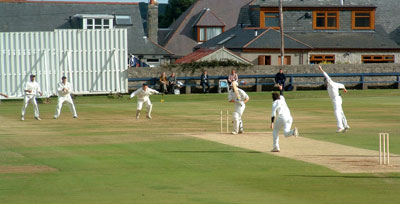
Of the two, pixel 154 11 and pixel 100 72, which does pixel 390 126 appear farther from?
pixel 154 11

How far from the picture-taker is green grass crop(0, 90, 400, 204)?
12.0 metres

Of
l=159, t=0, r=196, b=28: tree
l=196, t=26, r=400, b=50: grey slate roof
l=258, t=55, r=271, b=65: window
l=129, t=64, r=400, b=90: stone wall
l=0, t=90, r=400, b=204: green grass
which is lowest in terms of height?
l=0, t=90, r=400, b=204: green grass

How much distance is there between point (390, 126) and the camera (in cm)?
2362

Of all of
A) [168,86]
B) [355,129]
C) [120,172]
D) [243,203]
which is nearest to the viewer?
[243,203]

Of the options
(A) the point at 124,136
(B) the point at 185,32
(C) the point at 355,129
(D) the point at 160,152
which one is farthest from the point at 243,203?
(B) the point at 185,32

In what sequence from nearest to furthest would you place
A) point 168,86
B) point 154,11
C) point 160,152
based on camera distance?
point 160,152
point 168,86
point 154,11

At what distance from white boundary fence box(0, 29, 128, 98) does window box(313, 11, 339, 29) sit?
23.0 metres

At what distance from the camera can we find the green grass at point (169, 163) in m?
12.0

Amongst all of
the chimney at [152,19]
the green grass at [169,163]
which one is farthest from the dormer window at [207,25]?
the green grass at [169,163]

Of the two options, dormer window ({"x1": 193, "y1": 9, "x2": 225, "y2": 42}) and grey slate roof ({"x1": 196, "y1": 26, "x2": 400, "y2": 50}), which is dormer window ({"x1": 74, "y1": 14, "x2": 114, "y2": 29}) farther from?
dormer window ({"x1": 193, "y1": 9, "x2": 225, "y2": 42})

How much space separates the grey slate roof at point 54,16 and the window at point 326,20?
43.2ft

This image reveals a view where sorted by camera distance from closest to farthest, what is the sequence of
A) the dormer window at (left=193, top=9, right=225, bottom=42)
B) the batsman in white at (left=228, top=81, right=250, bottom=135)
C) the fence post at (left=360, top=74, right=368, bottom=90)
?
1. the batsman in white at (left=228, top=81, right=250, bottom=135)
2. the fence post at (left=360, top=74, right=368, bottom=90)
3. the dormer window at (left=193, top=9, right=225, bottom=42)

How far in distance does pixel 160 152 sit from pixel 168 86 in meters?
24.2

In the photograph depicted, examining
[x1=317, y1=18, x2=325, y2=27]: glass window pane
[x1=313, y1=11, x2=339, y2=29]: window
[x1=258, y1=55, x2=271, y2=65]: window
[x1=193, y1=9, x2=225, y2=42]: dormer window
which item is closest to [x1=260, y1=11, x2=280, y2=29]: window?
[x1=313, y1=11, x2=339, y2=29]: window
